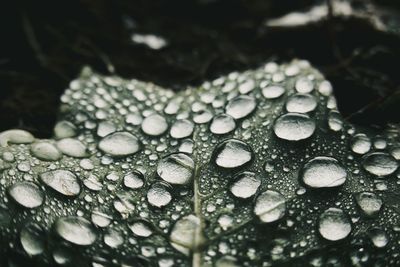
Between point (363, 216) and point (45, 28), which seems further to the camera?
point (45, 28)

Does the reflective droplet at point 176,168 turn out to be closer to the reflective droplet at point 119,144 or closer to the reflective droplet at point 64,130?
the reflective droplet at point 119,144

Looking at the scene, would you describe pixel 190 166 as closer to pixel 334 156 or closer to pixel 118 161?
pixel 118 161

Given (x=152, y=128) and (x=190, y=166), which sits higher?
(x=152, y=128)

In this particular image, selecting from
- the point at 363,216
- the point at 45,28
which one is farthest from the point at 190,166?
the point at 45,28

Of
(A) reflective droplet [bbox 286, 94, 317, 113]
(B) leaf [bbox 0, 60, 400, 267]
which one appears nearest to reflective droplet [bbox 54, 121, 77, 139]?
(B) leaf [bbox 0, 60, 400, 267]

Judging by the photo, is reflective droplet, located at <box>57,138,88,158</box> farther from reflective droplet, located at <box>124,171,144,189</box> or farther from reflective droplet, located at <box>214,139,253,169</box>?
reflective droplet, located at <box>214,139,253,169</box>

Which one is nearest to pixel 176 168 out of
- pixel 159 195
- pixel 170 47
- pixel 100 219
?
pixel 159 195

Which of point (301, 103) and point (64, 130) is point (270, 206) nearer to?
point (301, 103)

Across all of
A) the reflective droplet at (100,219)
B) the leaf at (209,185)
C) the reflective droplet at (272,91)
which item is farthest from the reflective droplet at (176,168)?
the reflective droplet at (272,91)
